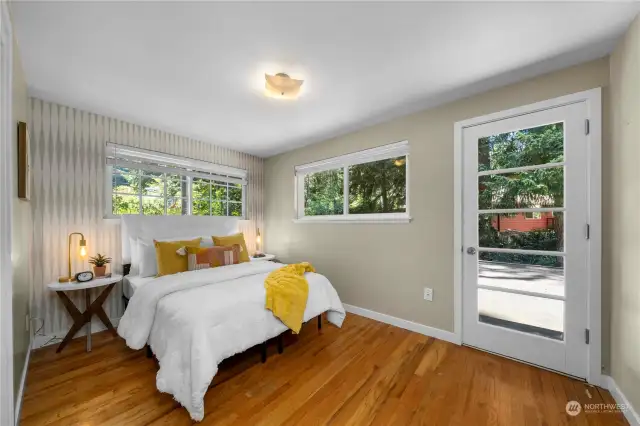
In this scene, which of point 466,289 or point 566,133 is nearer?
point 566,133

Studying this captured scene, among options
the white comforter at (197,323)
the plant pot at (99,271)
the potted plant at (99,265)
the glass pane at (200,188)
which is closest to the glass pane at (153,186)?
the glass pane at (200,188)

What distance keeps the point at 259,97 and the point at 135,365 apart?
255cm

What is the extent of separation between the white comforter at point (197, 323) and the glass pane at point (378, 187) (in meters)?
1.32

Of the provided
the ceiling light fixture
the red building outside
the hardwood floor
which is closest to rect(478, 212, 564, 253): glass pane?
the red building outside

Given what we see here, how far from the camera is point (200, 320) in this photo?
1.71 m

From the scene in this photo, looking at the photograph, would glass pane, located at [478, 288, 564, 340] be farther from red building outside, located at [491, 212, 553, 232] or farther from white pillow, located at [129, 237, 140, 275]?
white pillow, located at [129, 237, 140, 275]

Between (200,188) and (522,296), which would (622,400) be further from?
(200,188)

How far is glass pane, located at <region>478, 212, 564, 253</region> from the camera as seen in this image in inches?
81.0

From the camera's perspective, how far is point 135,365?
2.14 metres

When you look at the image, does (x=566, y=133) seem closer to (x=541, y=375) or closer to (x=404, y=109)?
(x=404, y=109)

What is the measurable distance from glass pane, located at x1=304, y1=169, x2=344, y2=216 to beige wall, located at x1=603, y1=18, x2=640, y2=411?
253cm

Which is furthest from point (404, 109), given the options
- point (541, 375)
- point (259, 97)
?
point (541, 375)

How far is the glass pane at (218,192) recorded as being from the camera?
13.0 ft

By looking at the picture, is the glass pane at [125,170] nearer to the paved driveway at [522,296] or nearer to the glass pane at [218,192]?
the glass pane at [218,192]
